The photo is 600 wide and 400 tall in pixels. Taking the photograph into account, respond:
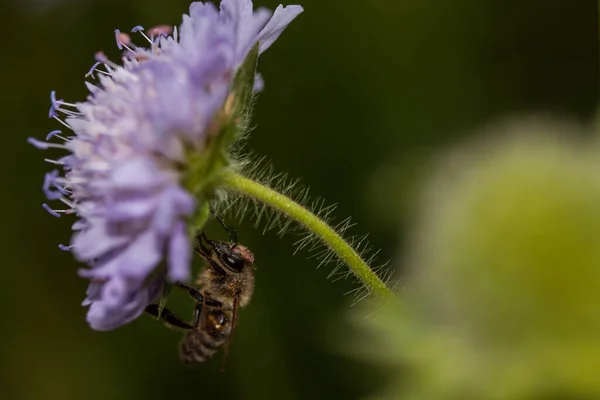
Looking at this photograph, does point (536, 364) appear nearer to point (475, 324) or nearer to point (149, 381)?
point (475, 324)

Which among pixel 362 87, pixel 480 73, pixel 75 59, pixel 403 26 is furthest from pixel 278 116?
pixel 75 59

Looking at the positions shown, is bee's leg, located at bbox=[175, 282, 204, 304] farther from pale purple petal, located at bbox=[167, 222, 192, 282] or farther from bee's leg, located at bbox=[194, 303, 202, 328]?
pale purple petal, located at bbox=[167, 222, 192, 282]

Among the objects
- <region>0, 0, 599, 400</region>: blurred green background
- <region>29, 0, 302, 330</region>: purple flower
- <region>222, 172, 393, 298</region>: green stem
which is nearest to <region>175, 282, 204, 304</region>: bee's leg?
<region>29, 0, 302, 330</region>: purple flower

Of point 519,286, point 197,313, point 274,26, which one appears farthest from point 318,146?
point 519,286

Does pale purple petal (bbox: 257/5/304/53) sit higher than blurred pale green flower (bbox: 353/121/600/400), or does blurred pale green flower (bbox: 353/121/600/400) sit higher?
pale purple petal (bbox: 257/5/304/53)

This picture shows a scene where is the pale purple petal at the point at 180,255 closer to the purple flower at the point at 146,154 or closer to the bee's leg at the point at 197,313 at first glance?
the purple flower at the point at 146,154

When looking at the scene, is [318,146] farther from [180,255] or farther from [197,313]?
[180,255]

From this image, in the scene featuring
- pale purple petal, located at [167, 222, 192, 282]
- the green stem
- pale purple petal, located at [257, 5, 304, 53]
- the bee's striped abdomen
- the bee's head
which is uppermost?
pale purple petal, located at [257, 5, 304, 53]
